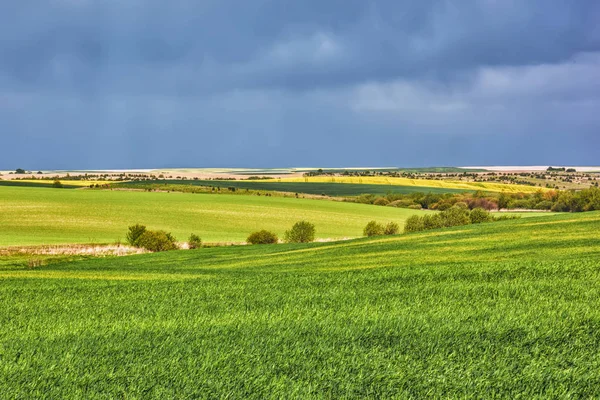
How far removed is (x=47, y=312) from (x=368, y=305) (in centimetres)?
576

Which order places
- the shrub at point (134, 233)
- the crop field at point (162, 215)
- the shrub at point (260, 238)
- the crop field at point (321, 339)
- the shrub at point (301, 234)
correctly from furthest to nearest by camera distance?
the crop field at point (162, 215) → the shrub at point (301, 234) → the shrub at point (260, 238) → the shrub at point (134, 233) → the crop field at point (321, 339)

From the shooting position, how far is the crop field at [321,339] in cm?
579

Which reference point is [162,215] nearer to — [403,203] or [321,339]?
[403,203]

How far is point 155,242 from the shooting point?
1715 inches

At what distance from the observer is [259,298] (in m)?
10.9

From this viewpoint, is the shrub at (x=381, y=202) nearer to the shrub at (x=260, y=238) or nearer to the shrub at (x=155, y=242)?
the shrub at (x=260, y=238)

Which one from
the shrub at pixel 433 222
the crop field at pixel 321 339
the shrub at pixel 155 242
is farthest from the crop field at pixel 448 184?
the crop field at pixel 321 339

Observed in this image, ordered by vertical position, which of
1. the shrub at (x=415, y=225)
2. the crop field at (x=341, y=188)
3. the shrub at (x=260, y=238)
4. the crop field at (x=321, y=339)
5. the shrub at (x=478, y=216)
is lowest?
the shrub at (x=260, y=238)

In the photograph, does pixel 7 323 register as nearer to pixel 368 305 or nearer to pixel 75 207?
pixel 368 305

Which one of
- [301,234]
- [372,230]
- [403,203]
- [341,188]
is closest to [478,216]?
[372,230]

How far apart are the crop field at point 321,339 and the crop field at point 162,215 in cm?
3733

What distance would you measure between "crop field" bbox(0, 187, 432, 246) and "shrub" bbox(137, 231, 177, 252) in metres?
4.98

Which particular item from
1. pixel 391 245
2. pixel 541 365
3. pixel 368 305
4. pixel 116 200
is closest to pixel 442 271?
pixel 368 305

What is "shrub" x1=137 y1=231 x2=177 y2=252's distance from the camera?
1713 inches
